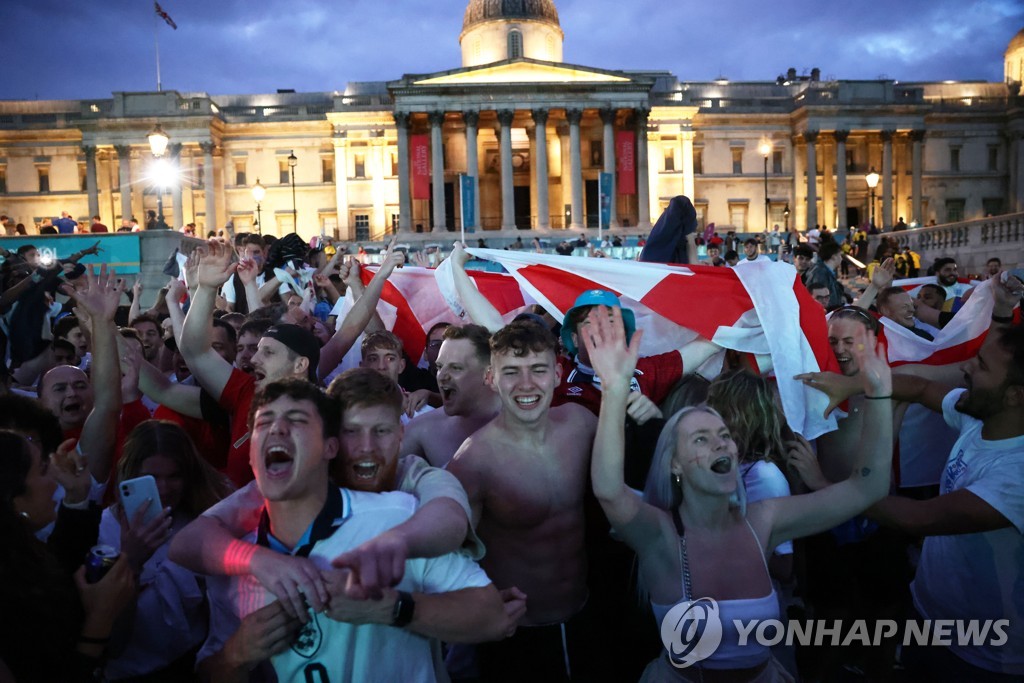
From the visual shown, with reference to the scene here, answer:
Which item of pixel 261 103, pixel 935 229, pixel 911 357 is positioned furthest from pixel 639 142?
pixel 911 357

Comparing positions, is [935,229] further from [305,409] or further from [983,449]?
[305,409]

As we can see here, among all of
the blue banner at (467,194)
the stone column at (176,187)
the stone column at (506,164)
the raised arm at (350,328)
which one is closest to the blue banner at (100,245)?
the raised arm at (350,328)

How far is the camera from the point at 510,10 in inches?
2233

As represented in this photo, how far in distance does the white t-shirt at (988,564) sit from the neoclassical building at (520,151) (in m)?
43.1

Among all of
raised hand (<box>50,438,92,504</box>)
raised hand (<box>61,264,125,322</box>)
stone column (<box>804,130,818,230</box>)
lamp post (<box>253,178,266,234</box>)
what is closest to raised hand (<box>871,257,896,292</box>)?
raised hand (<box>61,264,125,322</box>)

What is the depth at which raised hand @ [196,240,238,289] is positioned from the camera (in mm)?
4512

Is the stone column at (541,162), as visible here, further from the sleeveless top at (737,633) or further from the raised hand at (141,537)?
the raised hand at (141,537)

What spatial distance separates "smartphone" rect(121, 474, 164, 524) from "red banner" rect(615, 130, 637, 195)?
45.6 m

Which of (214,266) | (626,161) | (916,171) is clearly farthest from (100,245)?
(916,171)

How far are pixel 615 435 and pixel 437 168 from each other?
46467 millimetres

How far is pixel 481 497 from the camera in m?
3.63

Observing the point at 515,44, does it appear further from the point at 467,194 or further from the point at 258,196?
the point at 258,196

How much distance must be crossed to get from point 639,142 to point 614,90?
3.48 metres

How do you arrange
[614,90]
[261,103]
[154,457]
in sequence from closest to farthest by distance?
[154,457] → [614,90] → [261,103]
